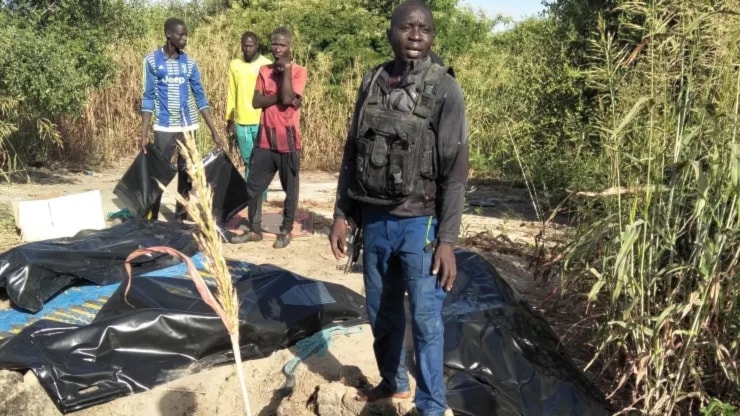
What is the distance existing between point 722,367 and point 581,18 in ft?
18.8

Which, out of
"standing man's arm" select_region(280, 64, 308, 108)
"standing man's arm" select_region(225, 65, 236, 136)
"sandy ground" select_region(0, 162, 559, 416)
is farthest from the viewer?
"standing man's arm" select_region(225, 65, 236, 136)

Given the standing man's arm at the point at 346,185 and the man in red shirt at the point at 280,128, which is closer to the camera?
the standing man's arm at the point at 346,185

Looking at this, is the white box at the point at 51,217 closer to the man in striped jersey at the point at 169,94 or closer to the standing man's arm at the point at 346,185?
the man in striped jersey at the point at 169,94

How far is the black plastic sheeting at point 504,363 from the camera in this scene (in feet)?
11.4

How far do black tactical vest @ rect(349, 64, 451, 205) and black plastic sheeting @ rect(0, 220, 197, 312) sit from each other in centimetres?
289

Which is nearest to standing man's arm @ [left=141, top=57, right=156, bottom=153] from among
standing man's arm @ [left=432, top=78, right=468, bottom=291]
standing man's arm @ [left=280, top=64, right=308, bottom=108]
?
standing man's arm @ [left=280, top=64, right=308, bottom=108]

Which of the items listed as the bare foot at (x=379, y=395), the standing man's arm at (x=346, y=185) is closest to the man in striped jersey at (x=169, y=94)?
the standing man's arm at (x=346, y=185)

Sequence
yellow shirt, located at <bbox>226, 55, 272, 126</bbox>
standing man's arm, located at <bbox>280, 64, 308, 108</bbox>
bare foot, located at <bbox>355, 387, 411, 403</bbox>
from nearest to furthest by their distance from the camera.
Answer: bare foot, located at <bbox>355, 387, 411, 403</bbox> → standing man's arm, located at <bbox>280, 64, 308, 108</bbox> → yellow shirt, located at <bbox>226, 55, 272, 126</bbox>

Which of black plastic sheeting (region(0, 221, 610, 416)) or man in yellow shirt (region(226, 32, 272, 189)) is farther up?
man in yellow shirt (region(226, 32, 272, 189))

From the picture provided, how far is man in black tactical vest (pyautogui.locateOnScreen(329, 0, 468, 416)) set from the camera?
112 inches

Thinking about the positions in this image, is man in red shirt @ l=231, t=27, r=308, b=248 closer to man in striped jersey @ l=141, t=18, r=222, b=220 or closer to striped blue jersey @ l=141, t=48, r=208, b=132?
man in striped jersey @ l=141, t=18, r=222, b=220

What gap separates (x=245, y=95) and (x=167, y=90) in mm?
742

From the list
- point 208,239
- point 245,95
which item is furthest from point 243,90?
point 208,239

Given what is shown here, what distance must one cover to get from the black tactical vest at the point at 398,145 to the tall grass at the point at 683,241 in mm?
856
